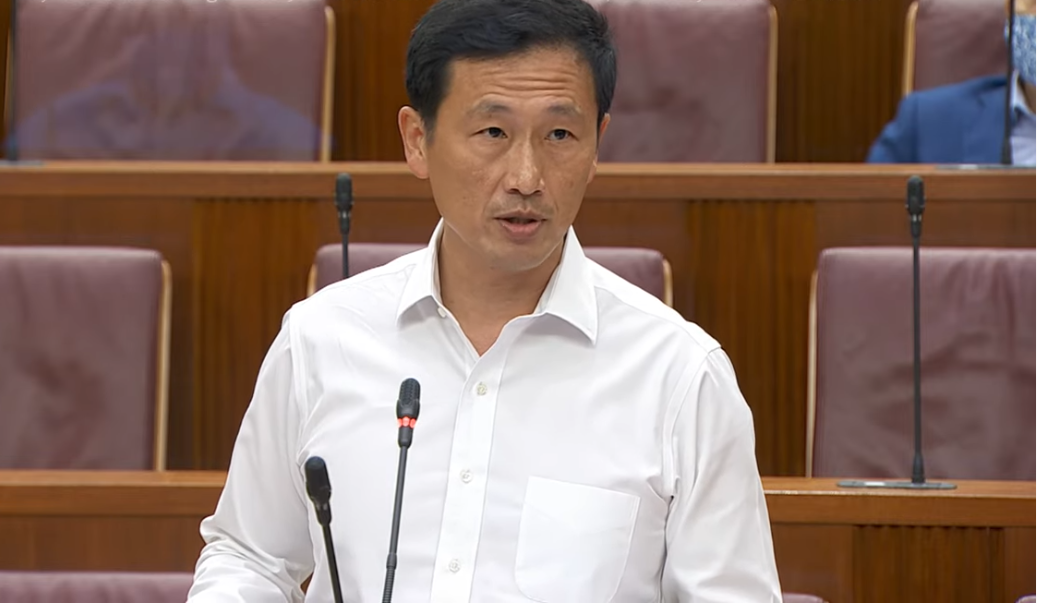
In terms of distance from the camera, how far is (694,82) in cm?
107

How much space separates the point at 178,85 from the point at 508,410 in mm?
658

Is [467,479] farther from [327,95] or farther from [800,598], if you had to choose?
[327,95]

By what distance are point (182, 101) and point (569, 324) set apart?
648 mm

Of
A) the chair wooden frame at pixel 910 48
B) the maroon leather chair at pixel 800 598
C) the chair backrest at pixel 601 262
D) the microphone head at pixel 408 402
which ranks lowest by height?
the maroon leather chair at pixel 800 598

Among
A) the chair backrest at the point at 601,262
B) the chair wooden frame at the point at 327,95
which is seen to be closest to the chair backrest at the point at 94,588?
the chair backrest at the point at 601,262

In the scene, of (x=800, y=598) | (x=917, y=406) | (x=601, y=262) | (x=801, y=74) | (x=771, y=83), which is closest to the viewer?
(x=800, y=598)

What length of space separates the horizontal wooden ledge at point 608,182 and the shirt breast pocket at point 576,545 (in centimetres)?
43

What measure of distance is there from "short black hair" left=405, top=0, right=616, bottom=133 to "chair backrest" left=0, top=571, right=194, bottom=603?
20cm

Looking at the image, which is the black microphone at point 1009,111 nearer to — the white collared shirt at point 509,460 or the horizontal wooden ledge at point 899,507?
the horizontal wooden ledge at point 899,507

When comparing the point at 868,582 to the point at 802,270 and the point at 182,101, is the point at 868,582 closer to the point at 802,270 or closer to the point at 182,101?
the point at 802,270

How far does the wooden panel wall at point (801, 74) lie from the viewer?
117 cm

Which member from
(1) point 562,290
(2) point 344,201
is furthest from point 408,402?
(2) point 344,201

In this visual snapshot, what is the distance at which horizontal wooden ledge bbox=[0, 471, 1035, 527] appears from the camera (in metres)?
0.65

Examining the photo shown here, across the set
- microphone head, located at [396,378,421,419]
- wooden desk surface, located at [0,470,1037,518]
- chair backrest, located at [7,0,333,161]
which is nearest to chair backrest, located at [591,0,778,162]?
chair backrest, located at [7,0,333,161]
